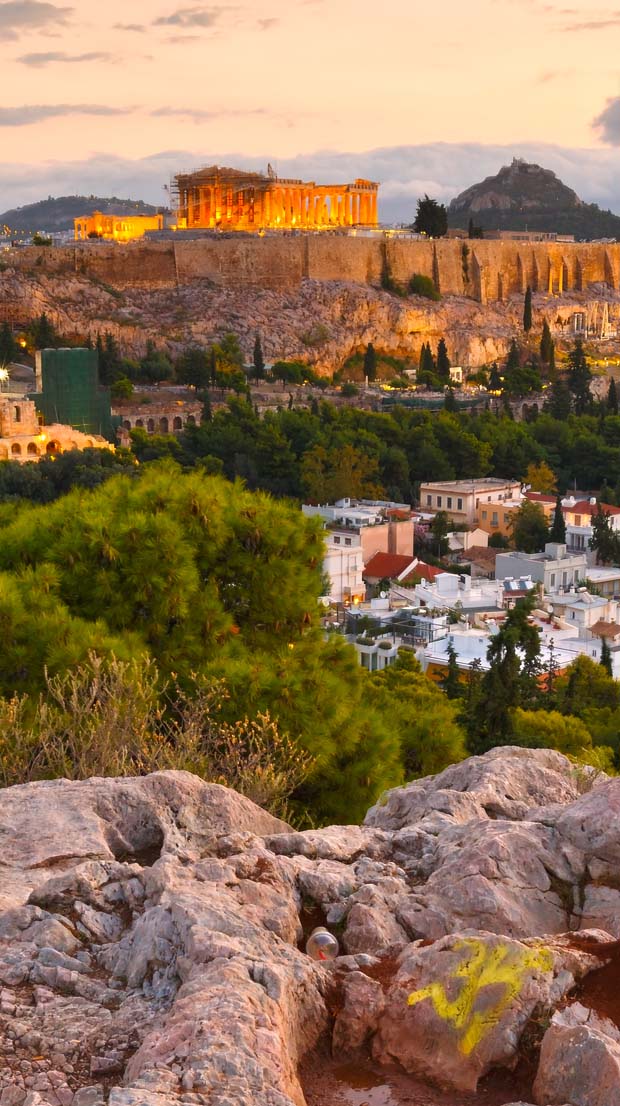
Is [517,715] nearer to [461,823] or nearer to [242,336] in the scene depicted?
[461,823]

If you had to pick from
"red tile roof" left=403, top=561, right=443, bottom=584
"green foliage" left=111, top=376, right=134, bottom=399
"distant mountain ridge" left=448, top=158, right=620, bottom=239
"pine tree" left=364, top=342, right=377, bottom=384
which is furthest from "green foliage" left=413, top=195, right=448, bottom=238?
"distant mountain ridge" left=448, top=158, right=620, bottom=239

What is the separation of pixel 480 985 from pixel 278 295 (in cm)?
5170

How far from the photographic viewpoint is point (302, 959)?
8.80 feet

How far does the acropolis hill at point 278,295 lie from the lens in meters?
48.8

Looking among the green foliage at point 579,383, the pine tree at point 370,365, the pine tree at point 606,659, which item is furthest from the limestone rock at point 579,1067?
the pine tree at point 370,365

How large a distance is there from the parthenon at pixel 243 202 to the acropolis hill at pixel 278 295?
347 centimetres

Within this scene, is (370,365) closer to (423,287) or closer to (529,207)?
(423,287)

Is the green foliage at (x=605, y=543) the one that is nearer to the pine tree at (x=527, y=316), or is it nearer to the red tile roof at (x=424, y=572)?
the red tile roof at (x=424, y=572)

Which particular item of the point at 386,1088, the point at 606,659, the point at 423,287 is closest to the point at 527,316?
the point at 423,287

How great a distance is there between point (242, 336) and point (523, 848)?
4808 centimetres

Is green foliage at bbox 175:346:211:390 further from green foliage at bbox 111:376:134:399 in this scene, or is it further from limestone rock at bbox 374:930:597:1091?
limestone rock at bbox 374:930:597:1091

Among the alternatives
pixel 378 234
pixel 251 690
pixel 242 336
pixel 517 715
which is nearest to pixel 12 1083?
pixel 251 690

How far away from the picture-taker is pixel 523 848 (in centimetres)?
306

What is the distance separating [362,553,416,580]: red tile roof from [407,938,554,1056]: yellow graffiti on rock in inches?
1067
